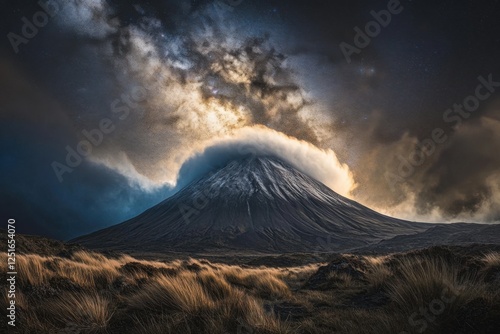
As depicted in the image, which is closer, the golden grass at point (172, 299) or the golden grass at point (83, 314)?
the golden grass at point (83, 314)

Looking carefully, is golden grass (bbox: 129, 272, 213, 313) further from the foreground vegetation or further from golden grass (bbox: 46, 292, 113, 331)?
golden grass (bbox: 46, 292, 113, 331)

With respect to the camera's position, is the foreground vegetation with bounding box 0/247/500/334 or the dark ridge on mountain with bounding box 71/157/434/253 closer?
the foreground vegetation with bounding box 0/247/500/334

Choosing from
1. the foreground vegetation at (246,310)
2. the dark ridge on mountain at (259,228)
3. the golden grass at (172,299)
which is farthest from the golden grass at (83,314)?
the dark ridge on mountain at (259,228)

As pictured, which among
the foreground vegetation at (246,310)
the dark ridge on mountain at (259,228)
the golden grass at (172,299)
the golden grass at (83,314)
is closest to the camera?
the foreground vegetation at (246,310)

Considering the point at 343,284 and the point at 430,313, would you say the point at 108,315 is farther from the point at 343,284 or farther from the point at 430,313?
the point at 343,284

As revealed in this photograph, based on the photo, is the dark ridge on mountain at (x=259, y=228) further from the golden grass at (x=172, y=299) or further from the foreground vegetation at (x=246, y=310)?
the golden grass at (x=172, y=299)

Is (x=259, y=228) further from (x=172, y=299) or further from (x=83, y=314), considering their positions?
(x=83, y=314)

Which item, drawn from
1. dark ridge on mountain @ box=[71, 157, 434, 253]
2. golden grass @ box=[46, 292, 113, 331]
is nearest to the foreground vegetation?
golden grass @ box=[46, 292, 113, 331]

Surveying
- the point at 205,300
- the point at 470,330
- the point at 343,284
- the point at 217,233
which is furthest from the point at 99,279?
the point at 217,233

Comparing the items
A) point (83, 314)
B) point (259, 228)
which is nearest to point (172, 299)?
point (83, 314)

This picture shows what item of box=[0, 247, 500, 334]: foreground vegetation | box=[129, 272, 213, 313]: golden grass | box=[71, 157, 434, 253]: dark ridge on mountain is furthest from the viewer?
box=[71, 157, 434, 253]: dark ridge on mountain

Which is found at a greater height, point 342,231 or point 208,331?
point 342,231
